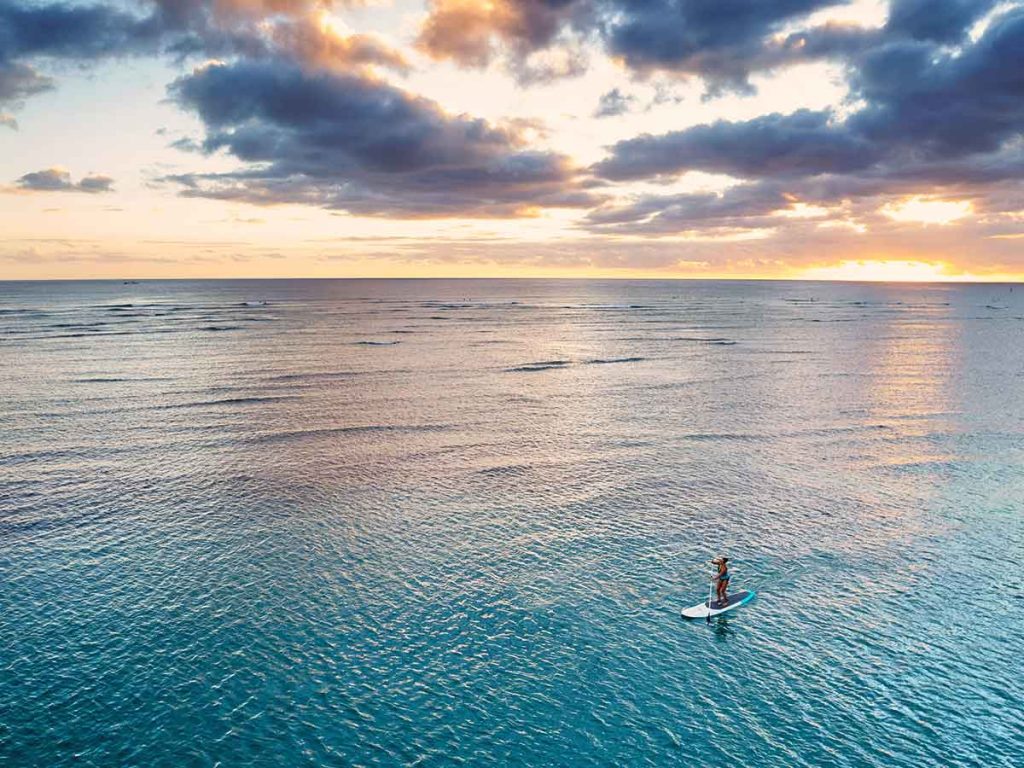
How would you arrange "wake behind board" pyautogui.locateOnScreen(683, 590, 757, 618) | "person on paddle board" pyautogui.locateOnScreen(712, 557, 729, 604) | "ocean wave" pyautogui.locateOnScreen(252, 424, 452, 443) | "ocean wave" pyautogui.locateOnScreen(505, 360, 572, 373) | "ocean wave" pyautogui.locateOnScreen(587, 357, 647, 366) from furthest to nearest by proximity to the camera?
"ocean wave" pyautogui.locateOnScreen(587, 357, 647, 366)
"ocean wave" pyautogui.locateOnScreen(505, 360, 572, 373)
"ocean wave" pyautogui.locateOnScreen(252, 424, 452, 443)
"person on paddle board" pyautogui.locateOnScreen(712, 557, 729, 604)
"wake behind board" pyautogui.locateOnScreen(683, 590, 757, 618)

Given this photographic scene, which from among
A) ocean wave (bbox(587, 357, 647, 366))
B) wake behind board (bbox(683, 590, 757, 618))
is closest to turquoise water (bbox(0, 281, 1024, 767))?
wake behind board (bbox(683, 590, 757, 618))

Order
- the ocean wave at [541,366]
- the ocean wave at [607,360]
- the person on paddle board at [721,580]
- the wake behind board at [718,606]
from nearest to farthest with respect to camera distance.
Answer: the wake behind board at [718,606]
the person on paddle board at [721,580]
the ocean wave at [541,366]
the ocean wave at [607,360]

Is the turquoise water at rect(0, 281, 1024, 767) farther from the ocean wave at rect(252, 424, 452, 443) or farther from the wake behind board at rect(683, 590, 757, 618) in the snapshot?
the wake behind board at rect(683, 590, 757, 618)

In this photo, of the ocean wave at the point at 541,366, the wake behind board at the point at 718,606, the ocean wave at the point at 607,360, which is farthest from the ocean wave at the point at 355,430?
the ocean wave at the point at 607,360

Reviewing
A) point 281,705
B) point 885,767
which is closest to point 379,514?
point 281,705

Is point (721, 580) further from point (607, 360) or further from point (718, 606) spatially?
point (607, 360)

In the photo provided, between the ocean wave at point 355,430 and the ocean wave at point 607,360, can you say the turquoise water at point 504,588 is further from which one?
the ocean wave at point 607,360
